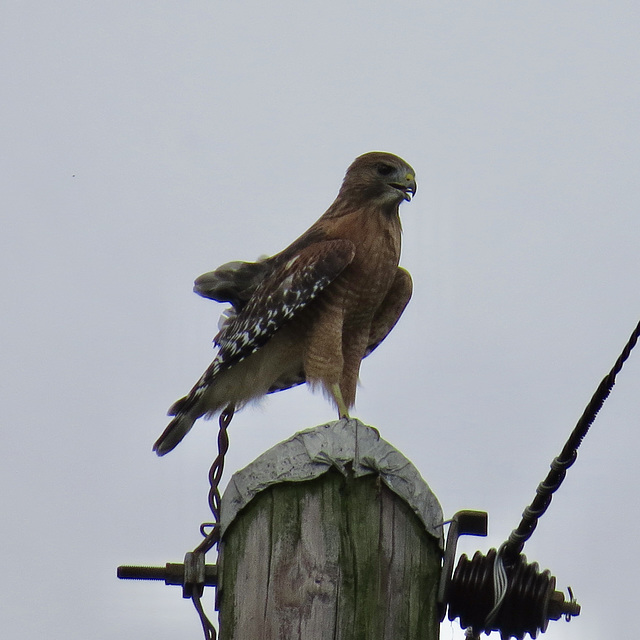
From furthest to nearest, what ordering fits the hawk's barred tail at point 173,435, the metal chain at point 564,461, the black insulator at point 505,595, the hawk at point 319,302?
the hawk's barred tail at point 173,435
the hawk at point 319,302
the black insulator at point 505,595
the metal chain at point 564,461

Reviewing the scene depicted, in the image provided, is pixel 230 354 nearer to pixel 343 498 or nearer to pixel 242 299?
pixel 242 299

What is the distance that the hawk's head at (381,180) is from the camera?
18.1 ft

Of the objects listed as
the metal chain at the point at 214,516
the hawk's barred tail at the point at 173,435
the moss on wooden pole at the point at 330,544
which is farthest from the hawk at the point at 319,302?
the moss on wooden pole at the point at 330,544

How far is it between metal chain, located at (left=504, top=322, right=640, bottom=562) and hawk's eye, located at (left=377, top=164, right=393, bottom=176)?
10.3 ft

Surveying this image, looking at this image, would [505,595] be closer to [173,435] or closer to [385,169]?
[173,435]

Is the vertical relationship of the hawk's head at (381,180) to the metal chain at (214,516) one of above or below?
above

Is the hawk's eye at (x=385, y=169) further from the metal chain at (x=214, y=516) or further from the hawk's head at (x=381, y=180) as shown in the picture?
the metal chain at (x=214, y=516)

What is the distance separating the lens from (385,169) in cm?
564

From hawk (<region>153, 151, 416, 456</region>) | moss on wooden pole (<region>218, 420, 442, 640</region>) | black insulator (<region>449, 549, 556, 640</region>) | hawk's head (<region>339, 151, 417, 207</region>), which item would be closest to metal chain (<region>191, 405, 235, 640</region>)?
moss on wooden pole (<region>218, 420, 442, 640</region>)

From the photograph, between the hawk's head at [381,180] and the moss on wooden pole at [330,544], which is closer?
the moss on wooden pole at [330,544]

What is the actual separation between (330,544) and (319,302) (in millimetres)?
A: 2654

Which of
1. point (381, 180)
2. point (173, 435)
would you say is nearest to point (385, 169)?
point (381, 180)

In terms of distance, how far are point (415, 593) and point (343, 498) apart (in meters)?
0.33

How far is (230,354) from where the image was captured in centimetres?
534
